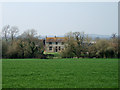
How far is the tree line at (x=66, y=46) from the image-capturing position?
184 ft

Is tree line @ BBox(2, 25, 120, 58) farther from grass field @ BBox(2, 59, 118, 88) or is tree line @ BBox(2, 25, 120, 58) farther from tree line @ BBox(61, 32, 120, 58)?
grass field @ BBox(2, 59, 118, 88)

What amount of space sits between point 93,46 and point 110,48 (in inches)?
187

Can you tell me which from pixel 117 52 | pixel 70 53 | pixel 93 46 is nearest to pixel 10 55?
pixel 70 53

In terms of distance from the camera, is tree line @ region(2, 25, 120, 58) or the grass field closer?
the grass field

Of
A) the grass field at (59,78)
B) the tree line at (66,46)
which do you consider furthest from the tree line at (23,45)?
the grass field at (59,78)

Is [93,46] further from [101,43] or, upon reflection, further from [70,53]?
[70,53]

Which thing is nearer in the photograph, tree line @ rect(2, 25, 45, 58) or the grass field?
the grass field

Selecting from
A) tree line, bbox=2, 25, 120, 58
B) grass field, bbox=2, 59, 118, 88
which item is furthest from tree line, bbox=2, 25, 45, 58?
grass field, bbox=2, 59, 118, 88

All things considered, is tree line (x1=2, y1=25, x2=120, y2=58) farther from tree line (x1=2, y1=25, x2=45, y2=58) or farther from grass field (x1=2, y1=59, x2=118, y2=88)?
grass field (x1=2, y1=59, x2=118, y2=88)

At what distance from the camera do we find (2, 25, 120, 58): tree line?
56.2 meters

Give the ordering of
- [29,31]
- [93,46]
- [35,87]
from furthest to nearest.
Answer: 1. [29,31]
2. [93,46]
3. [35,87]

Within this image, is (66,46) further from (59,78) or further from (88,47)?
(59,78)

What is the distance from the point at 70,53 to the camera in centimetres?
6109

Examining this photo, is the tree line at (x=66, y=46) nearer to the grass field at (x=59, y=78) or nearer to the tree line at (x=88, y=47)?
the tree line at (x=88, y=47)
